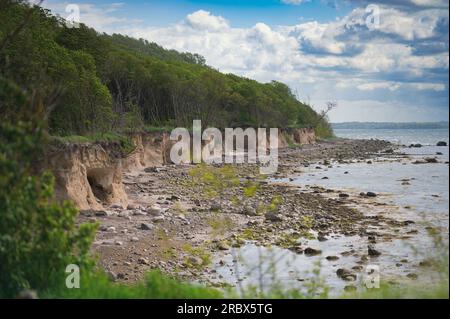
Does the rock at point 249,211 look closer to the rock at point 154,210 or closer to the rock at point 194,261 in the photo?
the rock at point 154,210

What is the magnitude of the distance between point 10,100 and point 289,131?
364ft

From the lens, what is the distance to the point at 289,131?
119 meters

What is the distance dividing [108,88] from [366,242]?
50599 mm

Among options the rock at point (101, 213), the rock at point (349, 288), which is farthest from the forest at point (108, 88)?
the rock at point (349, 288)

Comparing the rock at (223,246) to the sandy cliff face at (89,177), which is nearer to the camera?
the rock at (223,246)

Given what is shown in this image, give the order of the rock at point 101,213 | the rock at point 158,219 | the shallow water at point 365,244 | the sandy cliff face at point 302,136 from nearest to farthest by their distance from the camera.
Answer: the shallow water at point 365,244
the rock at point 101,213
the rock at point 158,219
the sandy cliff face at point 302,136

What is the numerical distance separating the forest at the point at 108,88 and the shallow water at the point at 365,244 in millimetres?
7684

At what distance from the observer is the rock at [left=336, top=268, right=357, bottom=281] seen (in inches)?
681

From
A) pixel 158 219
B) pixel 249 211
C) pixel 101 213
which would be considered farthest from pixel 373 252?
pixel 101 213

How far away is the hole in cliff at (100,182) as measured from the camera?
88.7 feet

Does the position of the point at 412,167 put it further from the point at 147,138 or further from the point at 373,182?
the point at 147,138

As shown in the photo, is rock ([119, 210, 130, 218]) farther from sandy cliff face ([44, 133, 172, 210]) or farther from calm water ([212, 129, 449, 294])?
calm water ([212, 129, 449, 294])

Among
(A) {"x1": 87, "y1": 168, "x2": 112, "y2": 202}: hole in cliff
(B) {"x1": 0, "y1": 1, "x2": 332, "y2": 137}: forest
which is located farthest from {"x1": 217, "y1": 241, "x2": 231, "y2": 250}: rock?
(A) {"x1": 87, "y1": 168, "x2": 112, "y2": 202}: hole in cliff
